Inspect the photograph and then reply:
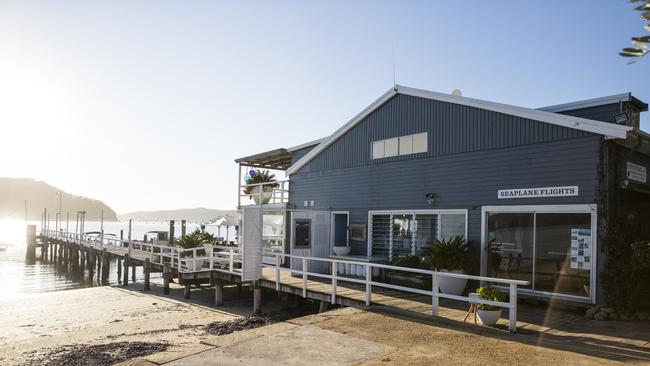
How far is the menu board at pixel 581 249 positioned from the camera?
11.3 meters

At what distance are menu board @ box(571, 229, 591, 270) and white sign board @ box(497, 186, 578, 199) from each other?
93cm

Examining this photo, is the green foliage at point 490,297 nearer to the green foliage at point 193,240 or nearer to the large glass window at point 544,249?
the large glass window at point 544,249

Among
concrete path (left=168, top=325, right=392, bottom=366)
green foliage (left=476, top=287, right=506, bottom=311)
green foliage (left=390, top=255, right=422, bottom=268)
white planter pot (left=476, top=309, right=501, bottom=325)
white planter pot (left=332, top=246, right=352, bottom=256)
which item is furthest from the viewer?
white planter pot (left=332, top=246, right=352, bottom=256)

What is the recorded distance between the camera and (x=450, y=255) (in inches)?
517

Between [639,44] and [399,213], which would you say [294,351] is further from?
[399,213]

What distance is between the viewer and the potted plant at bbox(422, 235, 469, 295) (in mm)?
13008

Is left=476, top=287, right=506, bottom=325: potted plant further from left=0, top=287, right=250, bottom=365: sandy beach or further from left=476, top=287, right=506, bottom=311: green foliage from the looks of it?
left=0, top=287, right=250, bottom=365: sandy beach

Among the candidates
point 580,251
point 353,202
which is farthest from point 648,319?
point 353,202

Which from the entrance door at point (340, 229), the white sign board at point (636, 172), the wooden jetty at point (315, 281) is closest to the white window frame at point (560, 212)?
the wooden jetty at point (315, 281)

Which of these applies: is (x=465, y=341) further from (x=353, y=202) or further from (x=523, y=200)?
(x=353, y=202)

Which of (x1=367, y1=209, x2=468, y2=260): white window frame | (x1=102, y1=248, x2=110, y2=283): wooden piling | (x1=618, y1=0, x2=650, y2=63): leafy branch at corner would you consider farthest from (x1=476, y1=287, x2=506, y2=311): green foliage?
(x1=102, y1=248, x2=110, y2=283): wooden piling

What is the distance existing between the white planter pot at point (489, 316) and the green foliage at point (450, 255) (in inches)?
137

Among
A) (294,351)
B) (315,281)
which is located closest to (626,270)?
(294,351)

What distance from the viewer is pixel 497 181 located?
1319cm
